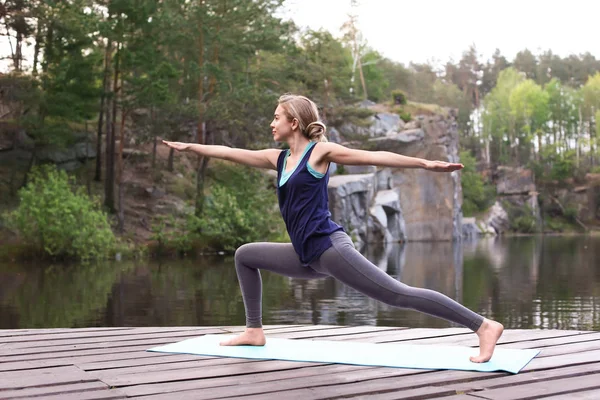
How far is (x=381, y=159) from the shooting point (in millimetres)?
3938

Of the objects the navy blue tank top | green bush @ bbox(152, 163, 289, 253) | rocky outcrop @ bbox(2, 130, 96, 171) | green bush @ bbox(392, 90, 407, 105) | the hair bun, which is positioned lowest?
green bush @ bbox(152, 163, 289, 253)

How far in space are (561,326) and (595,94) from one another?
72.7 metres

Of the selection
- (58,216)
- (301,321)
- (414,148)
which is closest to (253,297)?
(301,321)

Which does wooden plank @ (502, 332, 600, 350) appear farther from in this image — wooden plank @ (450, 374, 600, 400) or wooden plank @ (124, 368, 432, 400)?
wooden plank @ (124, 368, 432, 400)

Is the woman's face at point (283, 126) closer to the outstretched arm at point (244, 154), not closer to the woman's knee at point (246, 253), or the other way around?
the outstretched arm at point (244, 154)

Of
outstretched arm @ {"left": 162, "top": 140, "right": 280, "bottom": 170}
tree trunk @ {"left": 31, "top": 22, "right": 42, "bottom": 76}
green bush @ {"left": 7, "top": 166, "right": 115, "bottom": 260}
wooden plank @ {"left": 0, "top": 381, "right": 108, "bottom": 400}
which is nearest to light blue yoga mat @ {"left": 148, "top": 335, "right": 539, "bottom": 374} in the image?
wooden plank @ {"left": 0, "top": 381, "right": 108, "bottom": 400}

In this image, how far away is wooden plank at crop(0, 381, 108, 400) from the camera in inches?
131

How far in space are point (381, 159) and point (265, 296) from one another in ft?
36.2

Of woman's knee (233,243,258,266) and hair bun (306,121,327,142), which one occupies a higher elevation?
hair bun (306,121,327,142)

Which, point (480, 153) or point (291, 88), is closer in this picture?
point (291, 88)

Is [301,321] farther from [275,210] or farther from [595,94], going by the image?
[595,94]

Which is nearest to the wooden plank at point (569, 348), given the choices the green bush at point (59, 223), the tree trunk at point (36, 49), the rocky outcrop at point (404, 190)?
the green bush at point (59, 223)

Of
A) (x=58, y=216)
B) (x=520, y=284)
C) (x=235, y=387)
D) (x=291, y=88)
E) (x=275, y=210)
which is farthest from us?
(x=291, y=88)

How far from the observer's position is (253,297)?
4.61 metres
